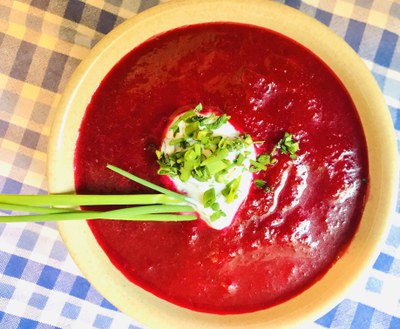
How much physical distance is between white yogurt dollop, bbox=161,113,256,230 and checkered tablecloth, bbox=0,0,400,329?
0.53 meters

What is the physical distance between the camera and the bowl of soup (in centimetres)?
181

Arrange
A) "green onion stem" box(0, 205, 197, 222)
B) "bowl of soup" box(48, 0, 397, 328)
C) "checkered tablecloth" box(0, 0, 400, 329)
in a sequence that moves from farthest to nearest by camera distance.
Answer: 1. "checkered tablecloth" box(0, 0, 400, 329)
2. "bowl of soup" box(48, 0, 397, 328)
3. "green onion stem" box(0, 205, 197, 222)

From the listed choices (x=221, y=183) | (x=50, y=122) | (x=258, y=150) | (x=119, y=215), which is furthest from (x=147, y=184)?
(x=50, y=122)

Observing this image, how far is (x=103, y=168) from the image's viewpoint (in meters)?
1.87

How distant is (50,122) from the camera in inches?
82.6

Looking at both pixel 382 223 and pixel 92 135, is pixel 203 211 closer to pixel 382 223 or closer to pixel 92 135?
pixel 92 135

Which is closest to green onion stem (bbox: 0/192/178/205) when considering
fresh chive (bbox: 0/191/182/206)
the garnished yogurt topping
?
fresh chive (bbox: 0/191/182/206)

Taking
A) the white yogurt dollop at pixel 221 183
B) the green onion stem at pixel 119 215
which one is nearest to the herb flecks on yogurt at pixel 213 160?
the white yogurt dollop at pixel 221 183

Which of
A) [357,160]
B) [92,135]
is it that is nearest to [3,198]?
[92,135]

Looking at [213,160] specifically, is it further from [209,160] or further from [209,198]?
[209,198]

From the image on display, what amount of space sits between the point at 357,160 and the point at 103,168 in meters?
0.82

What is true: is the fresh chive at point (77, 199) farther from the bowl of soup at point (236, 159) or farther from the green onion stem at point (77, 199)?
the bowl of soup at point (236, 159)

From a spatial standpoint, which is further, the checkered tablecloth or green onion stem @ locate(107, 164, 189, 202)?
the checkered tablecloth

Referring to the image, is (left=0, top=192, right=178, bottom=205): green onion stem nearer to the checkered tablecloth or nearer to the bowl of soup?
the bowl of soup
